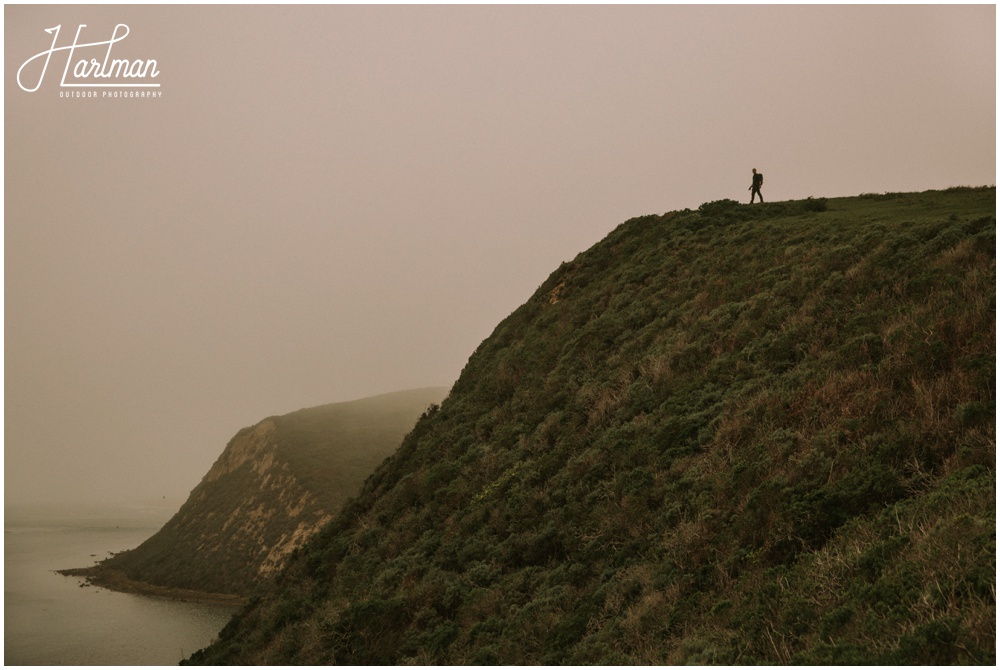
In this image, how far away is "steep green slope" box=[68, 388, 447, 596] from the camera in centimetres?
5059

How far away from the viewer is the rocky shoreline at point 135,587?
4650 cm

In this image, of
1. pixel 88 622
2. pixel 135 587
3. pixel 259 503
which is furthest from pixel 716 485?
pixel 135 587

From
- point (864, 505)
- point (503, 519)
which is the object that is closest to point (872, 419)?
point (864, 505)

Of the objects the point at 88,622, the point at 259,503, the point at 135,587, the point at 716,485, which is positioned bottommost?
the point at 135,587

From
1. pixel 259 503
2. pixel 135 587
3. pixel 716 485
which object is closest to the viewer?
pixel 716 485

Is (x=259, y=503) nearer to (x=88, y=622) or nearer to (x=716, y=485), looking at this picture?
(x=88, y=622)

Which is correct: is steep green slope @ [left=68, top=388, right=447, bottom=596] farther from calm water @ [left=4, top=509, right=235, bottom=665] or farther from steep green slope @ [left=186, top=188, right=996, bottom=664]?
steep green slope @ [left=186, top=188, right=996, bottom=664]

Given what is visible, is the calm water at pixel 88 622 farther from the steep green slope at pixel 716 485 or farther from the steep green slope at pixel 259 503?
the steep green slope at pixel 716 485

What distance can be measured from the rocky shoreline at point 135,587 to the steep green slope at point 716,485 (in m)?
28.4

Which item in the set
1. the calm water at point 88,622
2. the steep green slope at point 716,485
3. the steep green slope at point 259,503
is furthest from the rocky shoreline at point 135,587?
the steep green slope at point 716,485

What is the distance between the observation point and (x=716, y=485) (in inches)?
454

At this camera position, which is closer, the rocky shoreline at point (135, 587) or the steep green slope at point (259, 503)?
the rocky shoreline at point (135, 587)

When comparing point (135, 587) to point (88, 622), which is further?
point (135, 587)

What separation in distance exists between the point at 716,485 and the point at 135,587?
55.8 metres
